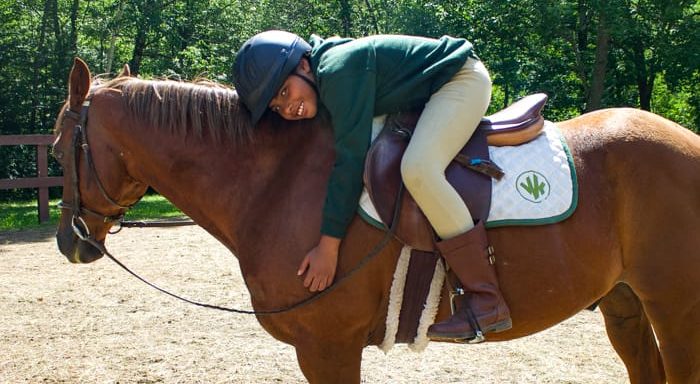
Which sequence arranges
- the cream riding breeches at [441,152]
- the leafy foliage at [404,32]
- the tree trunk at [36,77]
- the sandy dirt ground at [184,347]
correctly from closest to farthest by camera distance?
the cream riding breeches at [441,152] < the sandy dirt ground at [184,347] < the leafy foliage at [404,32] < the tree trunk at [36,77]

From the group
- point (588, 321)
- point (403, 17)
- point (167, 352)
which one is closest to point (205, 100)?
point (167, 352)

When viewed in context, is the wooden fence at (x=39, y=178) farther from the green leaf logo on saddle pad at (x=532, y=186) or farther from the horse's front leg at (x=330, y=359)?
the green leaf logo on saddle pad at (x=532, y=186)

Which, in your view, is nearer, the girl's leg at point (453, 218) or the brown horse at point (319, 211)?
the girl's leg at point (453, 218)

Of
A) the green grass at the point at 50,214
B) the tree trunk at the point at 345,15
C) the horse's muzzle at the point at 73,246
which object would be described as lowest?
the green grass at the point at 50,214

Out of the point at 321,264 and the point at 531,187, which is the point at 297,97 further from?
the point at 531,187

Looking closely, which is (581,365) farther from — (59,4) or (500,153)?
(59,4)

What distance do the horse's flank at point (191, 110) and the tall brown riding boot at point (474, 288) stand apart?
114 cm

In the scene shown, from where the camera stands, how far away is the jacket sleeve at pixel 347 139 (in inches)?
103

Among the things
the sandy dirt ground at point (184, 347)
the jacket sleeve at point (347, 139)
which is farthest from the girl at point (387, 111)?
the sandy dirt ground at point (184, 347)

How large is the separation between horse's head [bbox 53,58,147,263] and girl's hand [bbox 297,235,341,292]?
3.58ft

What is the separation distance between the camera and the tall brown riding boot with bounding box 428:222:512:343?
8.64 feet

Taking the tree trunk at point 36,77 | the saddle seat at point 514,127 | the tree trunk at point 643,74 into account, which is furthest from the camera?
the tree trunk at point 36,77

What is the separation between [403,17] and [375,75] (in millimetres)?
17221

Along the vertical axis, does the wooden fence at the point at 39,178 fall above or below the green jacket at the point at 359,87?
below
